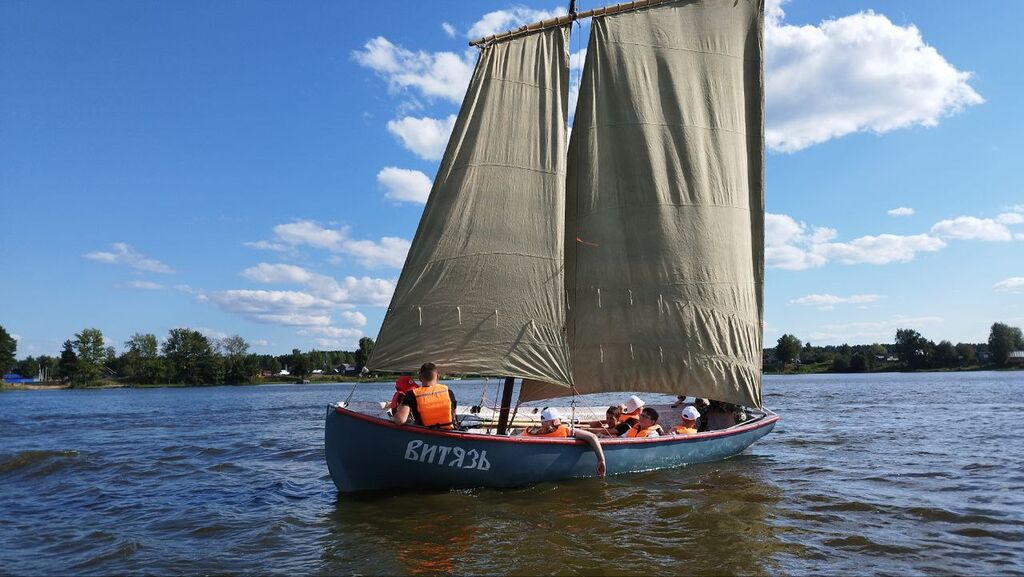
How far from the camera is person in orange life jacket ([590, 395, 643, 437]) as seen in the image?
45.5 feet

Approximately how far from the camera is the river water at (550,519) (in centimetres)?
823

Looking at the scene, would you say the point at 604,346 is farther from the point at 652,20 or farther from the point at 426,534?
the point at 652,20

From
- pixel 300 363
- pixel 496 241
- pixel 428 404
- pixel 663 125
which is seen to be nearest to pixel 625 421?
pixel 496 241

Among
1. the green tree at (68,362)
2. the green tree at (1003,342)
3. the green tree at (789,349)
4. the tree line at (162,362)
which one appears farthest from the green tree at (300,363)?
the green tree at (1003,342)

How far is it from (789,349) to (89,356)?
129 m

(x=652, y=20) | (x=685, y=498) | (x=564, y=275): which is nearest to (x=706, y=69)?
(x=652, y=20)

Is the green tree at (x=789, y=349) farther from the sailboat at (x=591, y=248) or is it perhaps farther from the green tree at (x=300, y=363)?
the sailboat at (x=591, y=248)

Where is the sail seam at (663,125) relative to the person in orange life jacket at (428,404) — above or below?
above

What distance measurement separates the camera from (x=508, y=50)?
13641 millimetres

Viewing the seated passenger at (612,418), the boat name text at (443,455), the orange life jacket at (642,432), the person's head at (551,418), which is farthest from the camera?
the seated passenger at (612,418)

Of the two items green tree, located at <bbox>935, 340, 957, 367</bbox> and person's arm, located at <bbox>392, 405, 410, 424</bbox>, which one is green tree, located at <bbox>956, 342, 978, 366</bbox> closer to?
green tree, located at <bbox>935, 340, 957, 367</bbox>

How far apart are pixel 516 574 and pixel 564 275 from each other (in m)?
7.46

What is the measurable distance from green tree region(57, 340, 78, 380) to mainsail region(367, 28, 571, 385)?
112 meters

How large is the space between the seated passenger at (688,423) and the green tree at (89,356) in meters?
112
